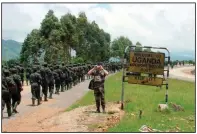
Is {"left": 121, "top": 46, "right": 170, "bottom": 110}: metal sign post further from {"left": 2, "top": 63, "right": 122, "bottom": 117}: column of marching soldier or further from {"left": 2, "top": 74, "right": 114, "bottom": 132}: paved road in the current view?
{"left": 2, "top": 63, "right": 122, "bottom": 117}: column of marching soldier

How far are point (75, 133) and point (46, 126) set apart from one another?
1889 millimetres

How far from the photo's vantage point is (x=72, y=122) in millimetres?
14422

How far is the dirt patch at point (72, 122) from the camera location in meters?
13.5

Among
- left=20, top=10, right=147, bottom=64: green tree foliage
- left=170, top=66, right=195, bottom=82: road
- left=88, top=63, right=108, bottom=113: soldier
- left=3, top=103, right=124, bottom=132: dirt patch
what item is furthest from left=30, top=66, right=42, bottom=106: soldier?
left=170, top=66, right=195, bottom=82: road

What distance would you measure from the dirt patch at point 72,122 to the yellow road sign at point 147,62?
5.39 ft

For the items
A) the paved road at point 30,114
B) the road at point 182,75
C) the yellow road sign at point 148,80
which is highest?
the yellow road sign at point 148,80

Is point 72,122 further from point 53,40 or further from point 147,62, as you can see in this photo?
point 53,40

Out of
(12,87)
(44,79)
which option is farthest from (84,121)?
(44,79)

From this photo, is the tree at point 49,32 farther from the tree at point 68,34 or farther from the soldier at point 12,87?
the soldier at point 12,87

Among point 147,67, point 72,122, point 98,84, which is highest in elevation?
point 147,67

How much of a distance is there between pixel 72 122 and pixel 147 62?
14.3ft

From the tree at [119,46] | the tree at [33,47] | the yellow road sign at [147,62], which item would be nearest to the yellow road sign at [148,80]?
the yellow road sign at [147,62]

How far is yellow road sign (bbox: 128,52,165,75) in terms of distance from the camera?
17500mm

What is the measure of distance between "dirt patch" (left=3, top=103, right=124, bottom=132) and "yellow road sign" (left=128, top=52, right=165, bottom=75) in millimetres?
1643
